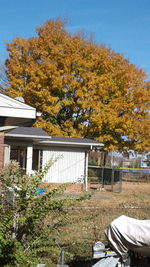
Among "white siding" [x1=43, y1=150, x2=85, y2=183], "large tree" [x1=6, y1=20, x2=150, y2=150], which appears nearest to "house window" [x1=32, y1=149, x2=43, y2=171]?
"white siding" [x1=43, y1=150, x2=85, y2=183]

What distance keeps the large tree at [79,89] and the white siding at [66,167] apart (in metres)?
A: 3.93

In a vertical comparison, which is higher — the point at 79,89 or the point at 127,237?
the point at 79,89

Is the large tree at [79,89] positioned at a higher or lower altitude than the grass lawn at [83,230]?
higher

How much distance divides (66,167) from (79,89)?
624 centimetres

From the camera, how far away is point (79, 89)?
23.7m

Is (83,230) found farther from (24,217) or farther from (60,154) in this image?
(60,154)

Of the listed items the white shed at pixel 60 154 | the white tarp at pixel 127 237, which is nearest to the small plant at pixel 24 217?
the white tarp at pixel 127 237

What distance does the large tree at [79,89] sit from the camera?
23.5m

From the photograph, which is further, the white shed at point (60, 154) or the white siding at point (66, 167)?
the white siding at point (66, 167)

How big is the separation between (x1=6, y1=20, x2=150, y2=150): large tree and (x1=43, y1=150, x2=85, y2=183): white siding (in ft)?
12.9

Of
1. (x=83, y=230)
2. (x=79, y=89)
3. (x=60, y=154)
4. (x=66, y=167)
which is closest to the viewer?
(x=83, y=230)

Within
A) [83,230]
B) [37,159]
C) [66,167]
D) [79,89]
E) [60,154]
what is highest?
[79,89]

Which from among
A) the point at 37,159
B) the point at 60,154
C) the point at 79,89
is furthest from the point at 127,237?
the point at 79,89

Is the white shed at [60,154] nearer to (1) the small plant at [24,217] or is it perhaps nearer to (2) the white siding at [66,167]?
(2) the white siding at [66,167]
